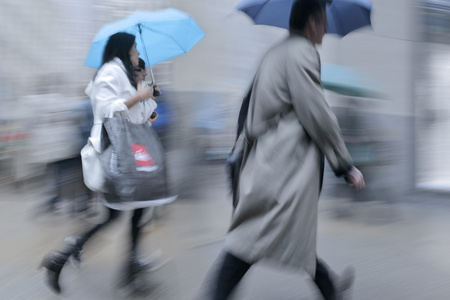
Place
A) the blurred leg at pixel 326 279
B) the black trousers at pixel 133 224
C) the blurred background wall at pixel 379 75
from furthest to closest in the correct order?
the blurred background wall at pixel 379 75
the black trousers at pixel 133 224
the blurred leg at pixel 326 279

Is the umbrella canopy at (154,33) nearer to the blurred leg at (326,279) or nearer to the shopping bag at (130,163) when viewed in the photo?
the shopping bag at (130,163)

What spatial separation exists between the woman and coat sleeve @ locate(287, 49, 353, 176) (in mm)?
1224

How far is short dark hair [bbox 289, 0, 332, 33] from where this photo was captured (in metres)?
3.04

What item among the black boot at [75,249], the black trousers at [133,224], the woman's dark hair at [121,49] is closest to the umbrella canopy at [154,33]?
the woman's dark hair at [121,49]

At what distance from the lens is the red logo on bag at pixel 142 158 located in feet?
12.0

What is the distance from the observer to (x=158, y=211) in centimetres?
616

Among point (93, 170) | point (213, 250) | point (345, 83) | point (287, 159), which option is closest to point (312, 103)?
point (287, 159)

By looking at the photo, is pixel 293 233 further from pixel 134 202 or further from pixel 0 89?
pixel 0 89

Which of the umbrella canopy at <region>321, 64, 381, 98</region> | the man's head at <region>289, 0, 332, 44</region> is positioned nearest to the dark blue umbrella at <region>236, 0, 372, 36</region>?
the man's head at <region>289, 0, 332, 44</region>

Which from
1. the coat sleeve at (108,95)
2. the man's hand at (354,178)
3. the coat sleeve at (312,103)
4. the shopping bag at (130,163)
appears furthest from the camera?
the coat sleeve at (108,95)

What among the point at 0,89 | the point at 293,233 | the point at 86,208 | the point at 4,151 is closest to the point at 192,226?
the point at 86,208

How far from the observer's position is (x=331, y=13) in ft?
11.3

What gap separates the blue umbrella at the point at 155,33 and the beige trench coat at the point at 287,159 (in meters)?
1.41

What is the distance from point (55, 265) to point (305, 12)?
220cm
